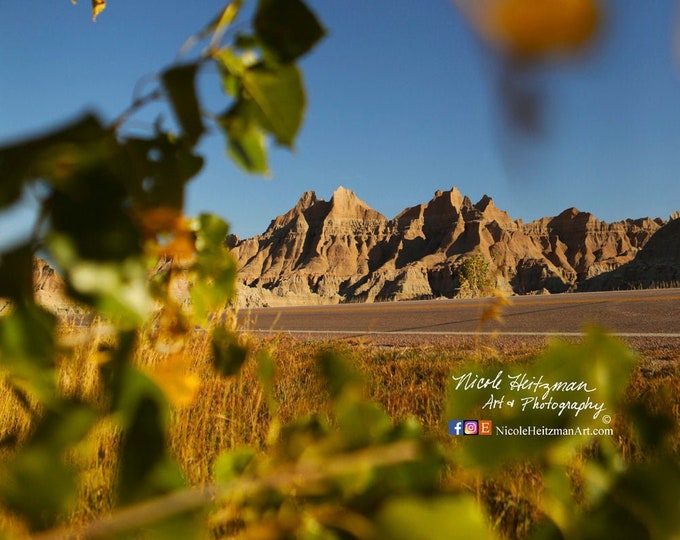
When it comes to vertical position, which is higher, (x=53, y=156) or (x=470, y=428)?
(x=53, y=156)

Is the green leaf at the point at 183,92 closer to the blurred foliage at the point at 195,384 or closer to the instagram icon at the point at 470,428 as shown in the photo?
the blurred foliage at the point at 195,384

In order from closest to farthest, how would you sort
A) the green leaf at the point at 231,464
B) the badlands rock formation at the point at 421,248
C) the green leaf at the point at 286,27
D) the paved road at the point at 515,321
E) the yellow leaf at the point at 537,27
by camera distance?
the yellow leaf at the point at 537,27
the green leaf at the point at 286,27
the green leaf at the point at 231,464
the paved road at the point at 515,321
the badlands rock formation at the point at 421,248

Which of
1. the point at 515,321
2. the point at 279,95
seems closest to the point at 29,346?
the point at 279,95

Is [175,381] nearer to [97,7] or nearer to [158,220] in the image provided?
[158,220]

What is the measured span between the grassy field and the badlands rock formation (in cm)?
4608

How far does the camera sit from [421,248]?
2382 inches

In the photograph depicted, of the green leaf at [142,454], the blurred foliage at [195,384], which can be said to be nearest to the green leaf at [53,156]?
the blurred foliage at [195,384]

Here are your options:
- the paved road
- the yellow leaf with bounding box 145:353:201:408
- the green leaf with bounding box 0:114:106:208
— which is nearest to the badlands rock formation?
the paved road

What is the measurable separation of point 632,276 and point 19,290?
44021mm

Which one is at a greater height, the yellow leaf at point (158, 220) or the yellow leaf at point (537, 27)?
the yellow leaf at point (537, 27)

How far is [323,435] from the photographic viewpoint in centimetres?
38

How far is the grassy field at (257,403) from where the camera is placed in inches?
18.8

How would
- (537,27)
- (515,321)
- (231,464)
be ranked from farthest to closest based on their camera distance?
(515,321) < (231,464) < (537,27)

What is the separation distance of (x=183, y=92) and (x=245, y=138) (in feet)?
0.24
